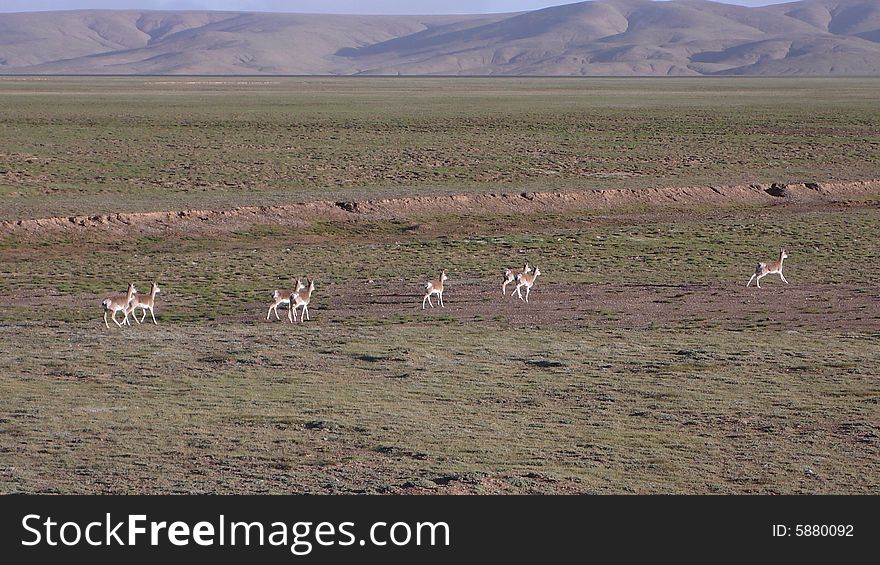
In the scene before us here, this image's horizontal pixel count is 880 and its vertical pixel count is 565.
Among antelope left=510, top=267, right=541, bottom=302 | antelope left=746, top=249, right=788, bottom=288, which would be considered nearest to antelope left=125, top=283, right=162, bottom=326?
antelope left=510, top=267, right=541, bottom=302

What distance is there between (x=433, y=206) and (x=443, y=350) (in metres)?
20.7

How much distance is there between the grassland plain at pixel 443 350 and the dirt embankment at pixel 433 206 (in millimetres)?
581

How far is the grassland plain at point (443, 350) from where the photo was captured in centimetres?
1251

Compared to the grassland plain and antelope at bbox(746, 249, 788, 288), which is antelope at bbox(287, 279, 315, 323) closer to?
the grassland plain

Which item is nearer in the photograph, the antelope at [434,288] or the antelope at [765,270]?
the antelope at [434,288]

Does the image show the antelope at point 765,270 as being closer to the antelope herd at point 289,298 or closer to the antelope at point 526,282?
the antelope herd at point 289,298

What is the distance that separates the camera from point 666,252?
31109 millimetres

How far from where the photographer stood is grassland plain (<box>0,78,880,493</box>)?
492 inches

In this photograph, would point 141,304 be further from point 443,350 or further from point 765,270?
point 765,270

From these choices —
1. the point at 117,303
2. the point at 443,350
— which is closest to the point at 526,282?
the point at 443,350

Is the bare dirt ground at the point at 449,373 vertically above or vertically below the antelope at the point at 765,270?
below

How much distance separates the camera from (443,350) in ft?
62.7

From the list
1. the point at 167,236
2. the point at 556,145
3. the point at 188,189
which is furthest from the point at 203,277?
the point at 556,145

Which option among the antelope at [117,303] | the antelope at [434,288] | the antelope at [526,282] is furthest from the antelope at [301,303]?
the antelope at [526,282]
